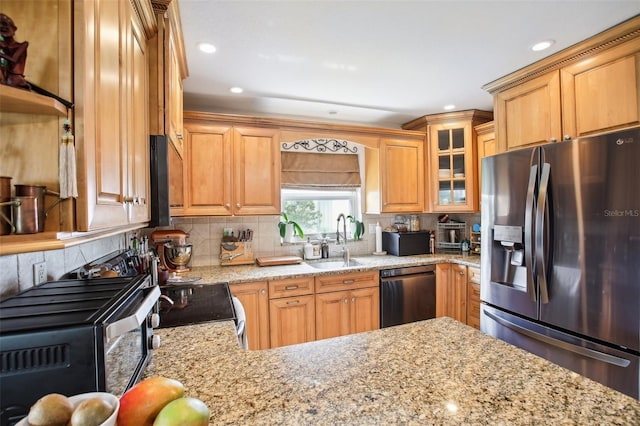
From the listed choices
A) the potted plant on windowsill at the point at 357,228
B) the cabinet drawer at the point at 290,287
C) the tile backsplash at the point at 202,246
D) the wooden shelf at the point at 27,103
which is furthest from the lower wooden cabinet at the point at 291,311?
the wooden shelf at the point at 27,103

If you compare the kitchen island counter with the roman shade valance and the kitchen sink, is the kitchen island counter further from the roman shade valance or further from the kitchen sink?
the roman shade valance

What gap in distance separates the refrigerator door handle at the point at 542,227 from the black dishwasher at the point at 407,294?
1.24 meters

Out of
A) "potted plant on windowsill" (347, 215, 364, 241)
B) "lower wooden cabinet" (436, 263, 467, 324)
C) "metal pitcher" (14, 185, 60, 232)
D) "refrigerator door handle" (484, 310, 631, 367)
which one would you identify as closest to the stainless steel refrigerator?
"refrigerator door handle" (484, 310, 631, 367)

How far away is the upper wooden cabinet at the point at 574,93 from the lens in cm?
179

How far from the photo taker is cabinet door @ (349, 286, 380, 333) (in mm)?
2848

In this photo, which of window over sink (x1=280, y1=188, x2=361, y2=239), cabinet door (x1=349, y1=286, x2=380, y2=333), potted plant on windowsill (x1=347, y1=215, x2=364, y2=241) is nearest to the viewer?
cabinet door (x1=349, y1=286, x2=380, y2=333)

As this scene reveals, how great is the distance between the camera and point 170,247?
8.13 feet

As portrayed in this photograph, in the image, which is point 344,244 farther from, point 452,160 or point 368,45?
point 368,45

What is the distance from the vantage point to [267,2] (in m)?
1.54

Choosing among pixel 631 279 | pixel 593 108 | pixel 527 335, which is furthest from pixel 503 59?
pixel 527 335

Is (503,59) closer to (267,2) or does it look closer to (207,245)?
(267,2)

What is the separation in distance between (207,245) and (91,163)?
7.69ft

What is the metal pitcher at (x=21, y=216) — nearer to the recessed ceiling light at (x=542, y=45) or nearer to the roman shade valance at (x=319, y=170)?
the recessed ceiling light at (x=542, y=45)

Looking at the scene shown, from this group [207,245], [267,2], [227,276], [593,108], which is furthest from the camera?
[207,245]
